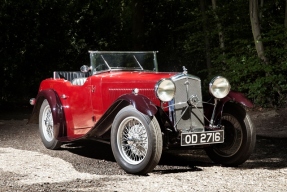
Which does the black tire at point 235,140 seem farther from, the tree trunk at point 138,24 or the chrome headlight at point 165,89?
the tree trunk at point 138,24

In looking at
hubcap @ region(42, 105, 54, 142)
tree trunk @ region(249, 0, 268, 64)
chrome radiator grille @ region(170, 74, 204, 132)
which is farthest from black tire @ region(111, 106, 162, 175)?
tree trunk @ region(249, 0, 268, 64)

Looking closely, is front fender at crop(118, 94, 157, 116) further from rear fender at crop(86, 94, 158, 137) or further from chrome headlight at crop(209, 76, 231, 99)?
chrome headlight at crop(209, 76, 231, 99)

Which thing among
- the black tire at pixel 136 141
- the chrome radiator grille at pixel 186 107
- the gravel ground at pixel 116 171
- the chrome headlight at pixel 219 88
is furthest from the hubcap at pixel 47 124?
the chrome headlight at pixel 219 88

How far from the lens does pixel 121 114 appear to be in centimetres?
603

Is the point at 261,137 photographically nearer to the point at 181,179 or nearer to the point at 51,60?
the point at 181,179

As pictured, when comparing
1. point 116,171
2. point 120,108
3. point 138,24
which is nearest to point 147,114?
point 120,108

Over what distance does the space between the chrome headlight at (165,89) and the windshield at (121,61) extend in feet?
5.08

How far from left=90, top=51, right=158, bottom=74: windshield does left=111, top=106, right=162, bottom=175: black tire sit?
1.38 m

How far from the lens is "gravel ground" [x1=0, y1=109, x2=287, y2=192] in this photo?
17.0 ft

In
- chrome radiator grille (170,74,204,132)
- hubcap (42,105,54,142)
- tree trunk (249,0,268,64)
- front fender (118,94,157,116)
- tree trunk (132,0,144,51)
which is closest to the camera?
front fender (118,94,157,116)

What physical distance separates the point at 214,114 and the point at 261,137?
2824 mm

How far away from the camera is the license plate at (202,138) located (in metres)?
5.81

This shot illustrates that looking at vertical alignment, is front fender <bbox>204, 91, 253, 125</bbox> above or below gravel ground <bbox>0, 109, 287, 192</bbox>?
above

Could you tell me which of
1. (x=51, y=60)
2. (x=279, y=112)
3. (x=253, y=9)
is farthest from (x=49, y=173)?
(x=51, y=60)
